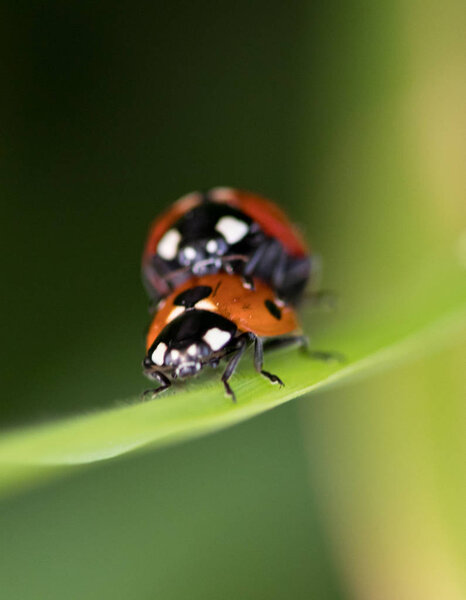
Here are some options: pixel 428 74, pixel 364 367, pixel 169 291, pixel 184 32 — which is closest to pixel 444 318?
pixel 364 367

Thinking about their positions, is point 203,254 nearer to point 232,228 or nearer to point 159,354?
point 232,228

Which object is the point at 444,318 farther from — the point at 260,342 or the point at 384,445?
the point at 384,445

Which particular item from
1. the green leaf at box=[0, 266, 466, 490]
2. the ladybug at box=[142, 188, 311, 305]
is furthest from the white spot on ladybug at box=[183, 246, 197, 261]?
the green leaf at box=[0, 266, 466, 490]

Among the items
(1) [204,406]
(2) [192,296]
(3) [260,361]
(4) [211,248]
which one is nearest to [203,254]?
(4) [211,248]

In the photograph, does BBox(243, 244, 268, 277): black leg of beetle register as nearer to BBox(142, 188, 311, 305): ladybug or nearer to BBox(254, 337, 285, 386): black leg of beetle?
BBox(142, 188, 311, 305): ladybug

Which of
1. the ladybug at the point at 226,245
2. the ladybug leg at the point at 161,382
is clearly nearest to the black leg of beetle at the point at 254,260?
the ladybug at the point at 226,245

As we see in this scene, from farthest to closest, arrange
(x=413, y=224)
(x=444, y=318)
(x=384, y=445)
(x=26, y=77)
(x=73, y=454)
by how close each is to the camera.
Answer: (x=26, y=77) → (x=413, y=224) → (x=384, y=445) → (x=444, y=318) → (x=73, y=454)
